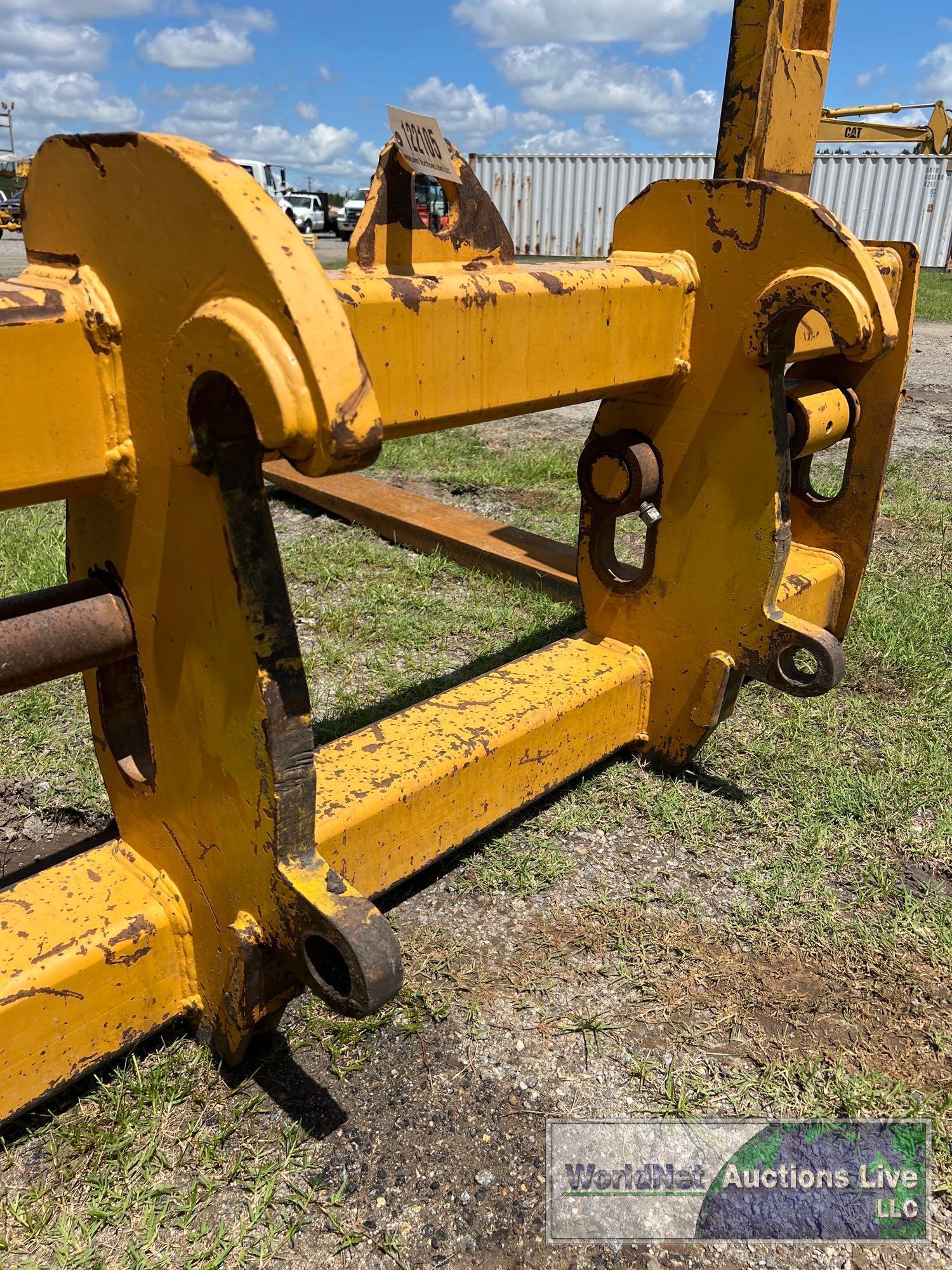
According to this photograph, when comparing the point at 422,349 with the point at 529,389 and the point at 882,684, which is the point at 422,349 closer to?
the point at 529,389

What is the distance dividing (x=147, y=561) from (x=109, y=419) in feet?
0.62

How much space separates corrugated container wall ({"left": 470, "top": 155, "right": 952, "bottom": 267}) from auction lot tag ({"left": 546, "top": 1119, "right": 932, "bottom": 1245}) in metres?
18.9

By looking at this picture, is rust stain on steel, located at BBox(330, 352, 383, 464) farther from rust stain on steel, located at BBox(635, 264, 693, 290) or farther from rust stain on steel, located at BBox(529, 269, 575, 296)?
rust stain on steel, located at BBox(635, 264, 693, 290)

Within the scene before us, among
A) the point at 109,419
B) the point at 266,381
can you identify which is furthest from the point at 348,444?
the point at 109,419

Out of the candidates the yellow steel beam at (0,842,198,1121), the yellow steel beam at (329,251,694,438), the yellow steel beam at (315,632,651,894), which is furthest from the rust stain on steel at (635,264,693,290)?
the yellow steel beam at (0,842,198,1121)

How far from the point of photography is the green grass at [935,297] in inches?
453

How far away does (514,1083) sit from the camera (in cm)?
147

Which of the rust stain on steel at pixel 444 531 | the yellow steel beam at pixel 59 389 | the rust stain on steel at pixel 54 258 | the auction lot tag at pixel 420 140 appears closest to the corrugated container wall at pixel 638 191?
the rust stain on steel at pixel 444 531

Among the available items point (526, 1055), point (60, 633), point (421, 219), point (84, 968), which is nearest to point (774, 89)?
point (421, 219)

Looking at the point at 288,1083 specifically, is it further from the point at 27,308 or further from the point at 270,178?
the point at 270,178

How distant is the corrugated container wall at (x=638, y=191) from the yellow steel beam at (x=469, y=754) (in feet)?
58.8

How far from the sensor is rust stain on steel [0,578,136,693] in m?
1.19

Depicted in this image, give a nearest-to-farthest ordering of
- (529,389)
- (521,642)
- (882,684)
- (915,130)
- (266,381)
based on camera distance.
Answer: (266,381) < (529,389) < (882,684) < (521,642) < (915,130)

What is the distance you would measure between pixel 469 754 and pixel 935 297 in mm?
14348
